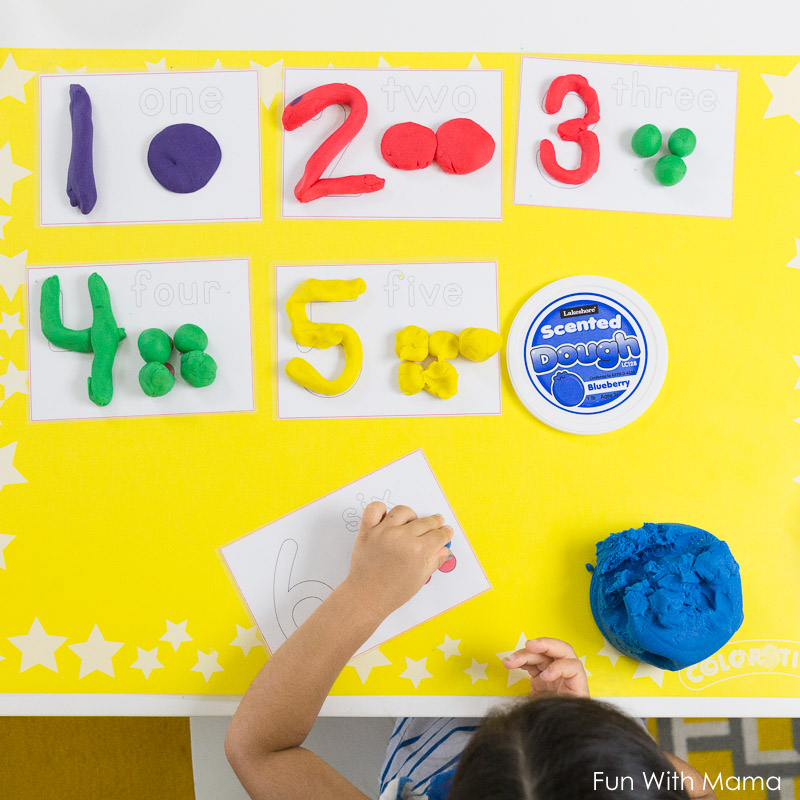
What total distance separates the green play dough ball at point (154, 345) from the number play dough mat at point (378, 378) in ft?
0.09

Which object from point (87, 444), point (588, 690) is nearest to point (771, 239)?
point (588, 690)

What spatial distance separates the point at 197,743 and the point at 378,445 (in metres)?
0.41

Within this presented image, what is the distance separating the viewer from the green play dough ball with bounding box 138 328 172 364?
625 mm

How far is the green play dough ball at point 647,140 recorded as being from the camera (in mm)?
649

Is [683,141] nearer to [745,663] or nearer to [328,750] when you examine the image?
[745,663]

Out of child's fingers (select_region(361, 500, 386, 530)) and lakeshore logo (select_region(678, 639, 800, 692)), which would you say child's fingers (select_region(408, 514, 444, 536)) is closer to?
child's fingers (select_region(361, 500, 386, 530))

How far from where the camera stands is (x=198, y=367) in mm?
624

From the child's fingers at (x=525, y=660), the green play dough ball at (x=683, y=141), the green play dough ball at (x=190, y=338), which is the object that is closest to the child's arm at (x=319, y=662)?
the child's fingers at (x=525, y=660)

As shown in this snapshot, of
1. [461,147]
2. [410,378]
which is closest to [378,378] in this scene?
[410,378]

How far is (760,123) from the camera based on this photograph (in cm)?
67

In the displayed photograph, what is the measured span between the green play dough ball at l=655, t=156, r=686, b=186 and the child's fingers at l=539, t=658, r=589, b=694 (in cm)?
46

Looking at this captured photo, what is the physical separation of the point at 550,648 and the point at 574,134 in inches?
19.2

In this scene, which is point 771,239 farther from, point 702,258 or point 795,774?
point 795,774

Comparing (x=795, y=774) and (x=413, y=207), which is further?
(x=795, y=774)
